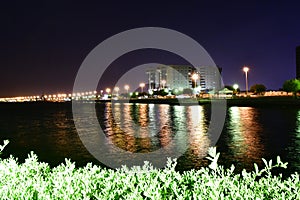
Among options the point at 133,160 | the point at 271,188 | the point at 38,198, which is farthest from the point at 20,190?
the point at 133,160

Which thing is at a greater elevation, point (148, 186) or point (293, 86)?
point (293, 86)

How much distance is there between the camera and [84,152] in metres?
13.9

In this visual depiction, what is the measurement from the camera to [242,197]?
374 centimetres

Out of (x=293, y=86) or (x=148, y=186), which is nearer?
(x=148, y=186)

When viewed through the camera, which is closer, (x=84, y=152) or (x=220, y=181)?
(x=220, y=181)

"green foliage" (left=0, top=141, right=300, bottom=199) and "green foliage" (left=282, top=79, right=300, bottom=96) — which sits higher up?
"green foliage" (left=282, top=79, right=300, bottom=96)

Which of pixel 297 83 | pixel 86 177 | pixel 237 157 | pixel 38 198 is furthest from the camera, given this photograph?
pixel 297 83

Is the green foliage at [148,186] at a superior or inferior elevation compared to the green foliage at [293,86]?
inferior

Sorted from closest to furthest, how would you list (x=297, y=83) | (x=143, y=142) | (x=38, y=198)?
1. (x=38, y=198)
2. (x=143, y=142)
3. (x=297, y=83)

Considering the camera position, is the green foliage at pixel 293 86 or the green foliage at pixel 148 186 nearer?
the green foliage at pixel 148 186

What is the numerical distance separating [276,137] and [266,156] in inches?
216

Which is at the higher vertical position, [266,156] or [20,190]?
[20,190]

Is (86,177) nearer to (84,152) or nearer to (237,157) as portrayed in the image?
(237,157)

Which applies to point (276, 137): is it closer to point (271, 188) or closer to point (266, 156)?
point (266, 156)
